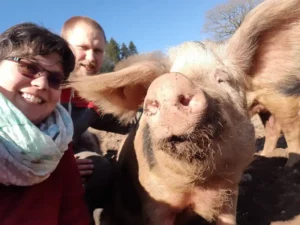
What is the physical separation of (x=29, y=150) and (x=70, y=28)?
1.91 metres

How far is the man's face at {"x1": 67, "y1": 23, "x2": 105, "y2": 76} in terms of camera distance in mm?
3283

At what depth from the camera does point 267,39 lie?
2.71 metres

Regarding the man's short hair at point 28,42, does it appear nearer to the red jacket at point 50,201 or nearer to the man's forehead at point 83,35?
the red jacket at point 50,201

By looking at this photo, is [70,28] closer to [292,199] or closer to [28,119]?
[28,119]

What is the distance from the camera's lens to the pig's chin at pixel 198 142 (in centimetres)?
183

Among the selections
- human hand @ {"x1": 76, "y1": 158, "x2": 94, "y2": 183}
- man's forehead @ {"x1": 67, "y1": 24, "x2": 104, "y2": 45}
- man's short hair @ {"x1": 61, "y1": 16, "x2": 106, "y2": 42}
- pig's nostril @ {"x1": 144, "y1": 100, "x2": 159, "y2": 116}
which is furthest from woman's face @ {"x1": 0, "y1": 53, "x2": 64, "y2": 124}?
man's short hair @ {"x1": 61, "y1": 16, "x2": 106, "y2": 42}

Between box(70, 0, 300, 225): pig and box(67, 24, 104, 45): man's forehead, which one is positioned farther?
box(67, 24, 104, 45): man's forehead

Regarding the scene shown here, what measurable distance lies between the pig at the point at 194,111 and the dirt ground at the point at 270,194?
62 cm

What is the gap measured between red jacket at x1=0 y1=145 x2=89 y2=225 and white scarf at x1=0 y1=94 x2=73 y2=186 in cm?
10

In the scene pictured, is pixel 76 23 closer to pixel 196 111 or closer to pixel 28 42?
pixel 28 42

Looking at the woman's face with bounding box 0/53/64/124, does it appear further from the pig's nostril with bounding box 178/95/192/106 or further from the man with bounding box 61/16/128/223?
the man with bounding box 61/16/128/223

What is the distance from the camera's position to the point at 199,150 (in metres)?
1.93

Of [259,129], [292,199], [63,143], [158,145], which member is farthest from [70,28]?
[259,129]


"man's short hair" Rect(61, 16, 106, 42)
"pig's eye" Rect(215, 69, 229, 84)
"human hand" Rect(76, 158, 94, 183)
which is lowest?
"human hand" Rect(76, 158, 94, 183)
